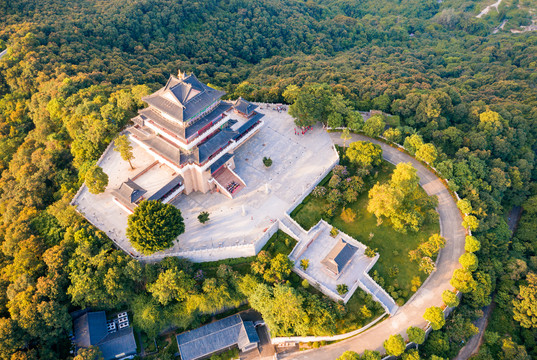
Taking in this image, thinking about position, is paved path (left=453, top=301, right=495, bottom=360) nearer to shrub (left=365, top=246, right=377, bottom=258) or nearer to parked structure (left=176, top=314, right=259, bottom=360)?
shrub (left=365, top=246, right=377, bottom=258)

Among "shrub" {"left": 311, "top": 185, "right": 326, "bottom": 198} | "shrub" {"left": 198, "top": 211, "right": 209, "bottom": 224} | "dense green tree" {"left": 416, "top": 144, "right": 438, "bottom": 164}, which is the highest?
"dense green tree" {"left": 416, "top": 144, "right": 438, "bottom": 164}

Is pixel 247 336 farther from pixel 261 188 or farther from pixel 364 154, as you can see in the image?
pixel 364 154

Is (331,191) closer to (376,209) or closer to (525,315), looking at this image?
(376,209)

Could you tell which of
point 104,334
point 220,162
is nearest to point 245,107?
point 220,162

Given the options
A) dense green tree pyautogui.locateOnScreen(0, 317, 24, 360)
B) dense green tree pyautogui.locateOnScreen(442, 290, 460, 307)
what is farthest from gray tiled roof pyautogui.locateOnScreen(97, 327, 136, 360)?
dense green tree pyautogui.locateOnScreen(442, 290, 460, 307)

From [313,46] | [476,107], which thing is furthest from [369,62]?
[476,107]
